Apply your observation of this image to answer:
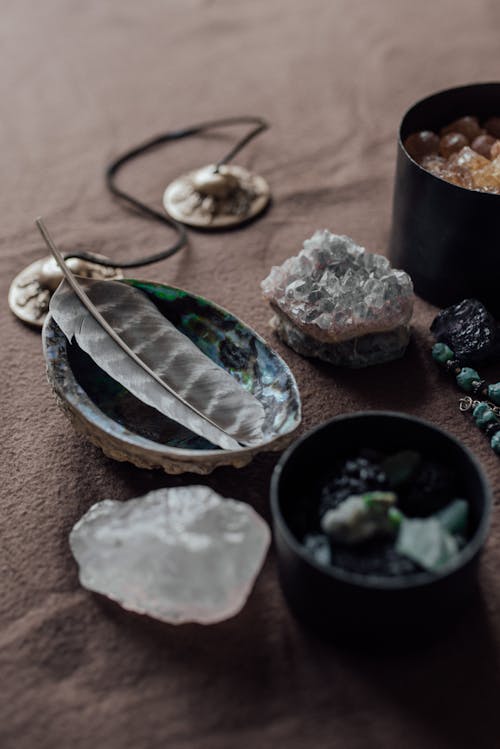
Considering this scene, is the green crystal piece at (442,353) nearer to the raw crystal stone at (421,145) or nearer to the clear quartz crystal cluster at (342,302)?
the clear quartz crystal cluster at (342,302)

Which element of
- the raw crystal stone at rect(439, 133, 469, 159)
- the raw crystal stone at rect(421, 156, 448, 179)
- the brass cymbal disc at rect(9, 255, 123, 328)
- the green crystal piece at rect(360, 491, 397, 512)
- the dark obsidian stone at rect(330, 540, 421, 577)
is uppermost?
the raw crystal stone at rect(439, 133, 469, 159)

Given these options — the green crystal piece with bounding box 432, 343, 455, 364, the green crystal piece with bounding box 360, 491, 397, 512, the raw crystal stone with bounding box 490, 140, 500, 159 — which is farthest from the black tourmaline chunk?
the green crystal piece with bounding box 360, 491, 397, 512

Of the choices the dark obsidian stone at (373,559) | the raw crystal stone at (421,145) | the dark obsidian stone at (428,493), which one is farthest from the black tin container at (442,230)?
the dark obsidian stone at (373,559)

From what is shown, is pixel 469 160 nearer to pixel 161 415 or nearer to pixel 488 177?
pixel 488 177

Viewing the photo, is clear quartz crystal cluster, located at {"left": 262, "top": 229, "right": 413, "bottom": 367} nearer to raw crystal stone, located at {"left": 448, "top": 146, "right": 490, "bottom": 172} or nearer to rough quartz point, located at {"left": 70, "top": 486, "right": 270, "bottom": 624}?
raw crystal stone, located at {"left": 448, "top": 146, "right": 490, "bottom": 172}

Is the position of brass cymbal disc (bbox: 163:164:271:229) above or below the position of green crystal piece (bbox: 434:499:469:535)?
below

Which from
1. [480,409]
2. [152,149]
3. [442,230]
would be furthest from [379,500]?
[152,149]

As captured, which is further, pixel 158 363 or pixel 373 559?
pixel 158 363
